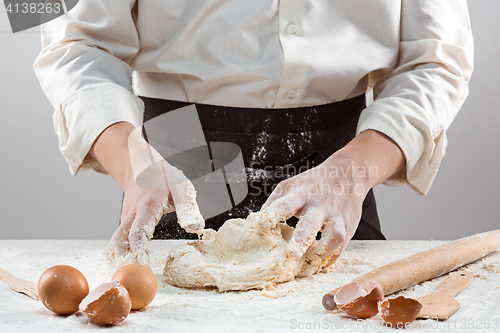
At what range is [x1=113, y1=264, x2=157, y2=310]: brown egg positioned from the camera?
77cm

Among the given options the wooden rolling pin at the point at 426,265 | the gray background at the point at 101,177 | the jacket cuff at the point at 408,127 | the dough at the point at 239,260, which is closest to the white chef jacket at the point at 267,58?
the jacket cuff at the point at 408,127

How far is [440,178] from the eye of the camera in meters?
2.88

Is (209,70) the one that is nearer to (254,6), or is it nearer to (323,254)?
(254,6)

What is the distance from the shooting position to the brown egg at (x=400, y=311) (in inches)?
28.2

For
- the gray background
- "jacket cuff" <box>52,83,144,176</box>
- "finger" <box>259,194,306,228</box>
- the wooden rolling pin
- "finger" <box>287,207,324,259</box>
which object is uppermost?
Result: "jacket cuff" <box>52,83,144,176</box>

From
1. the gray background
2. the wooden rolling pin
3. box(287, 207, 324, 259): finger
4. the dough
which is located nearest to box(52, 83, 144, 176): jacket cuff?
the dough

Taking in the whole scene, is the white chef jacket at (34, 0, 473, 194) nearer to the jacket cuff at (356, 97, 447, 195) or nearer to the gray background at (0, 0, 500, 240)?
the jacket cuff at (356, 97, 447, 195)

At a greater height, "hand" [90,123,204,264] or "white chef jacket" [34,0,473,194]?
"white chef jacket" [34,0,473,194]

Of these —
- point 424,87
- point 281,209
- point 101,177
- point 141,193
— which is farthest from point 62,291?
point 101,177

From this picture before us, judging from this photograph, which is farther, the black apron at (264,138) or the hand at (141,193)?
the black apron at (264,138)

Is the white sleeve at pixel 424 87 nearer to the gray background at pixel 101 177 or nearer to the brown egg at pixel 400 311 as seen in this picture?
the brown egg at pixel 400 311

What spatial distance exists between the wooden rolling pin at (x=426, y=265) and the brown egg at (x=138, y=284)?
0.94 ft

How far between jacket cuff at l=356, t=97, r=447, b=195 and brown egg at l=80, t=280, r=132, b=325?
70cm

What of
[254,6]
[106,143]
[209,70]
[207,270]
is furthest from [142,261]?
[254,6]
